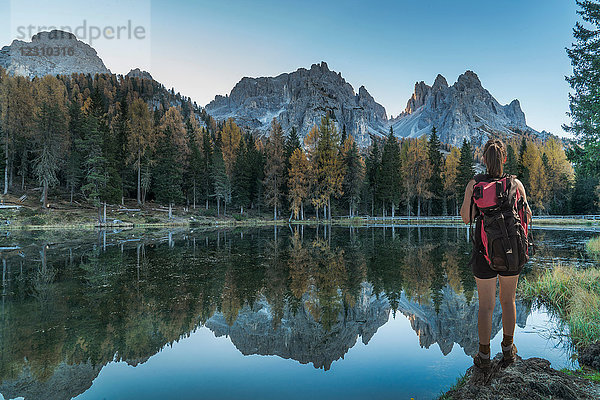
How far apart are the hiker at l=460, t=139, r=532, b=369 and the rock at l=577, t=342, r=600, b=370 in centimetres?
161

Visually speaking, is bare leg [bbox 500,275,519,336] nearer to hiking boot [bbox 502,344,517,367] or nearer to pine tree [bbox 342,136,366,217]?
hiking boot [bbox 502,344,517,367]

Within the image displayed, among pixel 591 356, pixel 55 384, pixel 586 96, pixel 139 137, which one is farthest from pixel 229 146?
pixel 591 356

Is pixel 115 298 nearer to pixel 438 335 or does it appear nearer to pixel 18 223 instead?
pixel 438 335

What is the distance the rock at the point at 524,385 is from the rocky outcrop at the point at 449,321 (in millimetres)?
1767

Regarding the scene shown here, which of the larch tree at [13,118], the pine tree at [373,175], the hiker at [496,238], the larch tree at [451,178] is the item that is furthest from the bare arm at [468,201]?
the larch tree at [451,178]

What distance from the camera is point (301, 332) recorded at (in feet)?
19.9

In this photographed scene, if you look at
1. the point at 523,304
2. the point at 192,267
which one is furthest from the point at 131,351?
the point at 523,304

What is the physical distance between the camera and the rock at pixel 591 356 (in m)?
4.26

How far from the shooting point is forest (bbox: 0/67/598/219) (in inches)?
1692

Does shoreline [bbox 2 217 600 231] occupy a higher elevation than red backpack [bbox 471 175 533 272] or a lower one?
lower

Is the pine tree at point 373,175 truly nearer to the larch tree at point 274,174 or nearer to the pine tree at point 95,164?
the larch tree at point 274,174

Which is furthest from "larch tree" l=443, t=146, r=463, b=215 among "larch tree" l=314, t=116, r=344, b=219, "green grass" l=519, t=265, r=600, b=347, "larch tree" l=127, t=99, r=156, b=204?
"green grass" l=519, t=265, r=600, b=347

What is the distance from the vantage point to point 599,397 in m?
2.97

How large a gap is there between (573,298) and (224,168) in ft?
168
